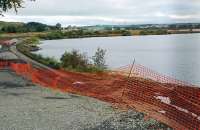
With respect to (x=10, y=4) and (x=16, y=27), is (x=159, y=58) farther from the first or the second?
(x=16, y=27)

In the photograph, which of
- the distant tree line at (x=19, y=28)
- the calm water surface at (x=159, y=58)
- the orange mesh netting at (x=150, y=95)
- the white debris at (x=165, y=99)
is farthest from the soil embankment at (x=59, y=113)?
the distant tree line at (x=19, y=28)

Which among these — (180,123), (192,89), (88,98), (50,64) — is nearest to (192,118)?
(180,123)

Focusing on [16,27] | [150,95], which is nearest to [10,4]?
[150,95]

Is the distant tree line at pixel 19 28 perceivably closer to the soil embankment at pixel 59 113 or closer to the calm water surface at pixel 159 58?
the calm water surface at pixel 159 58

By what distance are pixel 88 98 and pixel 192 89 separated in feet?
12.9

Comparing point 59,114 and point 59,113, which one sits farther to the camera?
point 59,113

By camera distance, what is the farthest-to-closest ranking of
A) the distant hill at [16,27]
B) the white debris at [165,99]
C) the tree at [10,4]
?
the distant hill at [16,27], the tree at [10,4], the white debris at [165,99]

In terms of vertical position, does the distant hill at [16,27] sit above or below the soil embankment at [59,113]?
below

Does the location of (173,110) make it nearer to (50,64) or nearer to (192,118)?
(192,118)

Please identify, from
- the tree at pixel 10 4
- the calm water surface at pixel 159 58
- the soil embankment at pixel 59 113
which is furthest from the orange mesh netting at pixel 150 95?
the calm water surface at pixel 159 58

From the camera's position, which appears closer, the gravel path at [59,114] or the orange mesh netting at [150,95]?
the gravel path at [59,114]

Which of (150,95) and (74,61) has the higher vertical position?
(150,95)

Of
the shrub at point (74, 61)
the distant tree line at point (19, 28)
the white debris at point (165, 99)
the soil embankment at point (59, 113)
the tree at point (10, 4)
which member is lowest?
the distant tree line at point (19, 28)

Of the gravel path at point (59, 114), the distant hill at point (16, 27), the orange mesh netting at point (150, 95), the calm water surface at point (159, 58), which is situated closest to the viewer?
the gravel path at point (59, 114)
